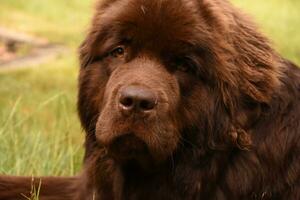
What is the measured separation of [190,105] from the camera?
425cm

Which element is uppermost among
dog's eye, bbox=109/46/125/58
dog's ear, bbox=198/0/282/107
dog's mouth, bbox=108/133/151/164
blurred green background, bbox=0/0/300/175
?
dog's eye, bbox=109/46/125/58

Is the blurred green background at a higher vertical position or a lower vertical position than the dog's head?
lower

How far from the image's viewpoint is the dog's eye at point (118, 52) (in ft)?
14.3

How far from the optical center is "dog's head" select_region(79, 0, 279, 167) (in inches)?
160

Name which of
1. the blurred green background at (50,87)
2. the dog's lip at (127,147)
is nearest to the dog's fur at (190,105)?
the dog's lip at (127,147)

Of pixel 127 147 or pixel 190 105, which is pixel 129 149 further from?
pixel 190 105

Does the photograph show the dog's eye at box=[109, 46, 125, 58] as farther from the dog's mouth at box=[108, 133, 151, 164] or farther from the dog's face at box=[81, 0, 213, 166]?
the dog's mouth at box=[108, 133, 151, 164]

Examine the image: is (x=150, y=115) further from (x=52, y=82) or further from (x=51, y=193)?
(x=52, y=82)

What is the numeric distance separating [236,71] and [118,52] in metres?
0.68

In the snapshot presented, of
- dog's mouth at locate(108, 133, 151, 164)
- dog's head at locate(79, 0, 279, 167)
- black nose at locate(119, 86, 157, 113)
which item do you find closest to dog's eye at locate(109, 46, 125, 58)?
dog's head at locate(79, 0, 279, 167)

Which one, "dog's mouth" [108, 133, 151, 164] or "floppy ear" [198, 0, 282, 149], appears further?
"floppy ear" [198, 0, 282, 149]

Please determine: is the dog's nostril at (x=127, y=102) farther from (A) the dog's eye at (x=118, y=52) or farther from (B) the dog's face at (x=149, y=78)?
(A) the dog's eye at (x=118, y=52)

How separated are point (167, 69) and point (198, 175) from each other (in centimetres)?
62

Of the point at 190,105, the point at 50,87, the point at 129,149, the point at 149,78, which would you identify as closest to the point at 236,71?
the point at 190,105
